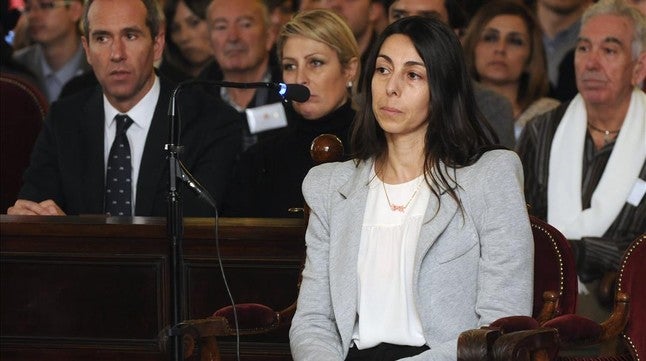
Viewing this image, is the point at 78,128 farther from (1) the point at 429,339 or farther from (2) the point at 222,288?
(1) the point at 429,339

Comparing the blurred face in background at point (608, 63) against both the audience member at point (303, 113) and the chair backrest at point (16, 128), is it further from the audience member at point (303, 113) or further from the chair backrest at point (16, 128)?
the chair backrest at point (16, 128)

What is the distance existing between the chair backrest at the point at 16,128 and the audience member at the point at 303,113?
121 cm

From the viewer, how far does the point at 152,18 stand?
5.66 m

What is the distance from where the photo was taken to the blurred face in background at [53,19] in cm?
834

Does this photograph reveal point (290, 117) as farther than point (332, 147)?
Yes

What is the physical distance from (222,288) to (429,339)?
1.11 meters

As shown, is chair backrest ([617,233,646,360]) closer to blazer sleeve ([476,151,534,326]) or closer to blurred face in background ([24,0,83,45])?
blazer sleeve ([476,151,534,326])

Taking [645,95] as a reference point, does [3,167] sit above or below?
below

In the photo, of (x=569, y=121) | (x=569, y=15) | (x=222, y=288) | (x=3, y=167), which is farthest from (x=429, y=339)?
(x=569, y=15)

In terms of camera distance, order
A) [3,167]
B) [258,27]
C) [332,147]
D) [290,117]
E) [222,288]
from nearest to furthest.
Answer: [332,147]
[222,288]
[3,167]
[290,117]
[258,27]

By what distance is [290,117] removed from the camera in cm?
662

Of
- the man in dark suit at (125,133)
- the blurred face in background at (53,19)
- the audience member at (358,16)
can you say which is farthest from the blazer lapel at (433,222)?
the blurred face in background at (53,19)

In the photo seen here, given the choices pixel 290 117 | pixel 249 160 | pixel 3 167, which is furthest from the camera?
pixel 290 117

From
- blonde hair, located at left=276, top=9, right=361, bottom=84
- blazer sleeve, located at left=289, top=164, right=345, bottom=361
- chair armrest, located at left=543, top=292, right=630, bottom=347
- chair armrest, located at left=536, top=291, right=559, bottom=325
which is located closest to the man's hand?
blonde hair, located at left=276, top=9, right=361, bottom=84
